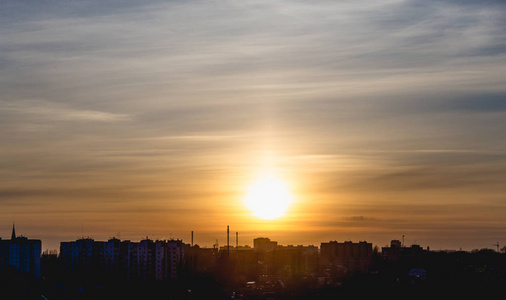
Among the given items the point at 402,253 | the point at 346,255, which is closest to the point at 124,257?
the point at 346,255

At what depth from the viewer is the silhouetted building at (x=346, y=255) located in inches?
6270

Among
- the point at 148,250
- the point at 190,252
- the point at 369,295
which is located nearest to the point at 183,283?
the point at 148,250

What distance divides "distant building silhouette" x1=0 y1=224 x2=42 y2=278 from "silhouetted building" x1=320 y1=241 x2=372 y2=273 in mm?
65110

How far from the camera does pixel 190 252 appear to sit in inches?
6624

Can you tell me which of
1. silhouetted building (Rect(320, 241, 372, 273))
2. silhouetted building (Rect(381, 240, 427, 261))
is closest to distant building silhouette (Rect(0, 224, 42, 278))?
silhouetted building (Rect(320, 241, 372, 273))

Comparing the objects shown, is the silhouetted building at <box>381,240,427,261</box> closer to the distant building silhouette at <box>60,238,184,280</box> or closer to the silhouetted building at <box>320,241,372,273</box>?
the silhouetted building at <box>320,241,372,273</box>

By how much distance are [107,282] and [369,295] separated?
107 feet

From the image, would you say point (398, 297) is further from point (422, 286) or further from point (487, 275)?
point (487, 275)

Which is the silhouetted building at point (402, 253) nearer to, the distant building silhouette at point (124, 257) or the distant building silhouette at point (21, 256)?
the distant building silhouette at point (124, 257)

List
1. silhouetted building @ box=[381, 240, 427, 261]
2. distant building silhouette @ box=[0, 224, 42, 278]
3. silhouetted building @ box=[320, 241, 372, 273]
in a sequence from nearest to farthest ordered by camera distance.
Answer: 1. distant building silhouette @ box=[0, 224, 42, 278]
2. silhouetted building @ box=[320, 241, 372, 273]
3. silhouetted building @ box=[381, 240, 427, 261]

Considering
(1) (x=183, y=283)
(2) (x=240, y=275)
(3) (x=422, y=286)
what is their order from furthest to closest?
(2) (x=240, y=275) → (1) (x=183, y=283) → (3) (x=422, y=286)

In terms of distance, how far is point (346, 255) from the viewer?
178 metres

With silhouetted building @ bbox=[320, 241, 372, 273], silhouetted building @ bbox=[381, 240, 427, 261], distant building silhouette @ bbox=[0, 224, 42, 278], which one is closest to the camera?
distant building silhouette @ bbox=[0, 224, 42, 278]

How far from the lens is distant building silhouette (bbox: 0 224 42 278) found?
104 metres
